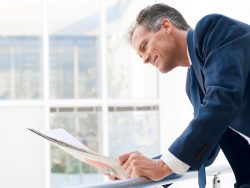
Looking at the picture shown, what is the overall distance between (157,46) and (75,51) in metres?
3.66

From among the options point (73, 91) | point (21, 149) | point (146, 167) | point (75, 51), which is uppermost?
point (75, 51)

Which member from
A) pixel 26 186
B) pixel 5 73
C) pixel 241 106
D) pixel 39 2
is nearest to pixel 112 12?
pixel 39 2

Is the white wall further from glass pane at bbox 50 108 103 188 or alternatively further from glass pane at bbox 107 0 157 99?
glass pane at bbox 107 0 157 99

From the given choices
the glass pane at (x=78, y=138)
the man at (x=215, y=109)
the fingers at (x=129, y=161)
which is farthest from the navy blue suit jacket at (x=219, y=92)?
the glass pane at (x=78, y=138)

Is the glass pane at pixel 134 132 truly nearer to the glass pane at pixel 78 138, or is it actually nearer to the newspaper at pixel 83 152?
the glass pane at pixel 78 138

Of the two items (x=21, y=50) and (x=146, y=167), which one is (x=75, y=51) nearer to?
(x=21, y=50)

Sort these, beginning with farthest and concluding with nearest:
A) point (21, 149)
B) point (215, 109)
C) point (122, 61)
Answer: point (122, 61) < point (21, 149) < point (215, 109)

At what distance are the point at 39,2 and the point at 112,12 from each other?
87 cm

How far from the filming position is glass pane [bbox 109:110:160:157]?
524cm

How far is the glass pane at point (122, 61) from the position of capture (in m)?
5.23

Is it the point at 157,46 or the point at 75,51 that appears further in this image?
the point at 75,51

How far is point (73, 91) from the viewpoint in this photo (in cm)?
513

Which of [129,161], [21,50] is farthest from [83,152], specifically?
[21,50]

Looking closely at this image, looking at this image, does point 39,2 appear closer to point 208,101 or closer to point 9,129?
point 9,129
